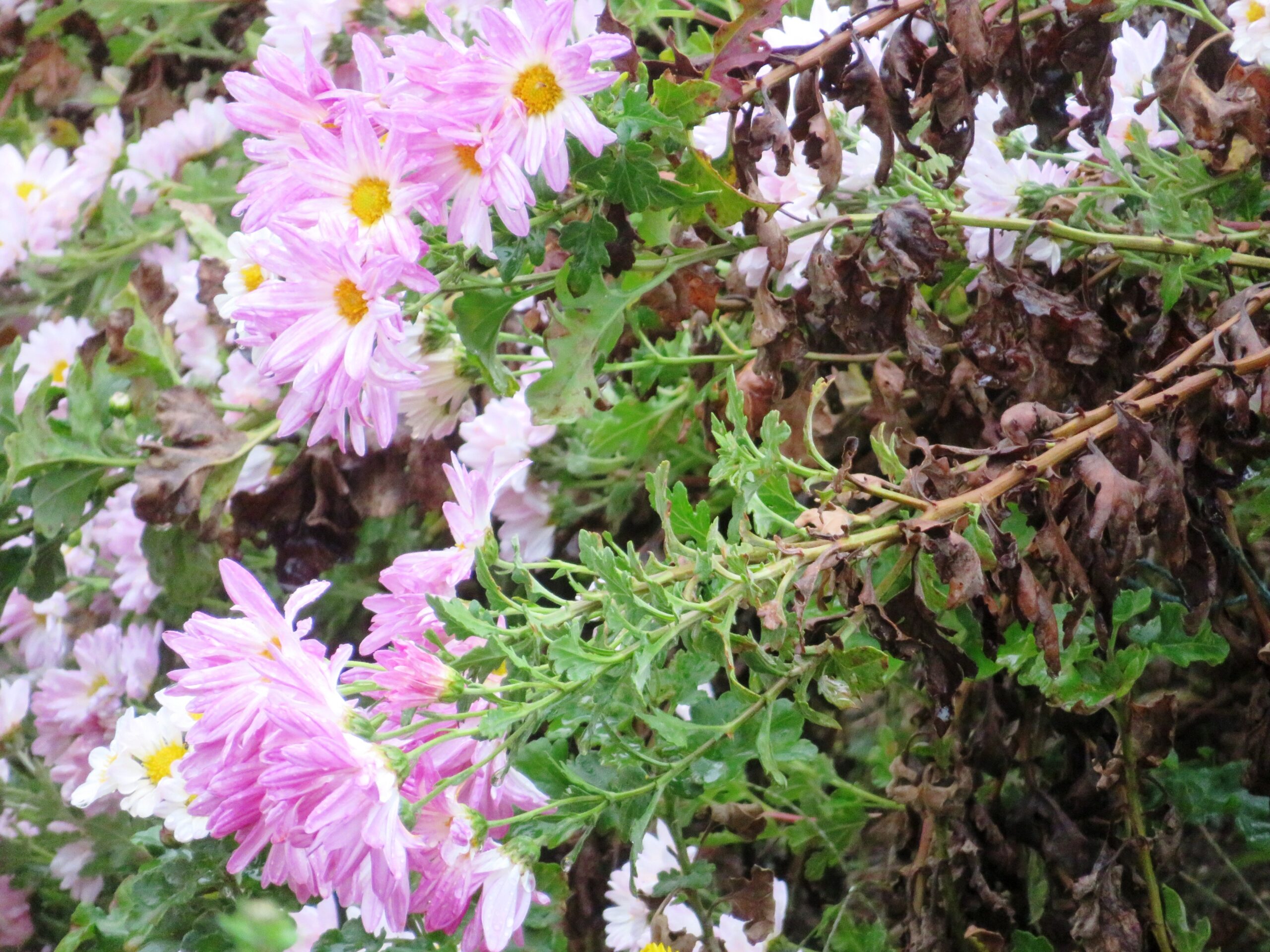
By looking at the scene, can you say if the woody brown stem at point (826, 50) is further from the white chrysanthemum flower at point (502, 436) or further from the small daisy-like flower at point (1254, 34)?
the white chrysanthemum flower at point (502, 436)

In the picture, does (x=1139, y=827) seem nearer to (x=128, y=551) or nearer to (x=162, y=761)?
(x=162, y=761)

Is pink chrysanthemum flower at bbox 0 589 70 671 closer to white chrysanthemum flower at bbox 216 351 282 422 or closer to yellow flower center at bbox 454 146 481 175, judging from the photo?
white chrysanthemum flower at bbox 216 351 282 422

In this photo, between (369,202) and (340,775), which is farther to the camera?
(369,202)

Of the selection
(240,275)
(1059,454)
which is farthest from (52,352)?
(1059,454)

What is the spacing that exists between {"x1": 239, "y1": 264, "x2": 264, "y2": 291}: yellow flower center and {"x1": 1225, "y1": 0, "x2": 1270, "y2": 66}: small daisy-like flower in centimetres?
68

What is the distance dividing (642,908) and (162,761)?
0.37 meters

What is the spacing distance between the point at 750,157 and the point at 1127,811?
1.68 ft

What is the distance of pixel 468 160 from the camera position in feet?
2.06

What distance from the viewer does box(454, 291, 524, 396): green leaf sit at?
0.75m

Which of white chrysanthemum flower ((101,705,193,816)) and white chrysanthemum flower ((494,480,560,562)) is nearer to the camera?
white chrysanthemum flower ((101,705,193,816))

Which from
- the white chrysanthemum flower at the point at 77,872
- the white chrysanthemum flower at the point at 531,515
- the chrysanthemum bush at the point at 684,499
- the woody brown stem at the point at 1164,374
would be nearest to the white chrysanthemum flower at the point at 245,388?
the chrysanthemum bush at the point at 684,499

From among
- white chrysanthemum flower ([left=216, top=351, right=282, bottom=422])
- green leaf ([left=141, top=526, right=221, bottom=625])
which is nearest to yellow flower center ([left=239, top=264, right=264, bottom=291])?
white chrysanthemum flower ([left=216, top=351, right=282, bottom=422])

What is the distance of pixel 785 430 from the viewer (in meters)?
0.63

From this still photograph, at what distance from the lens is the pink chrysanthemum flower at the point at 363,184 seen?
0.61 metres
